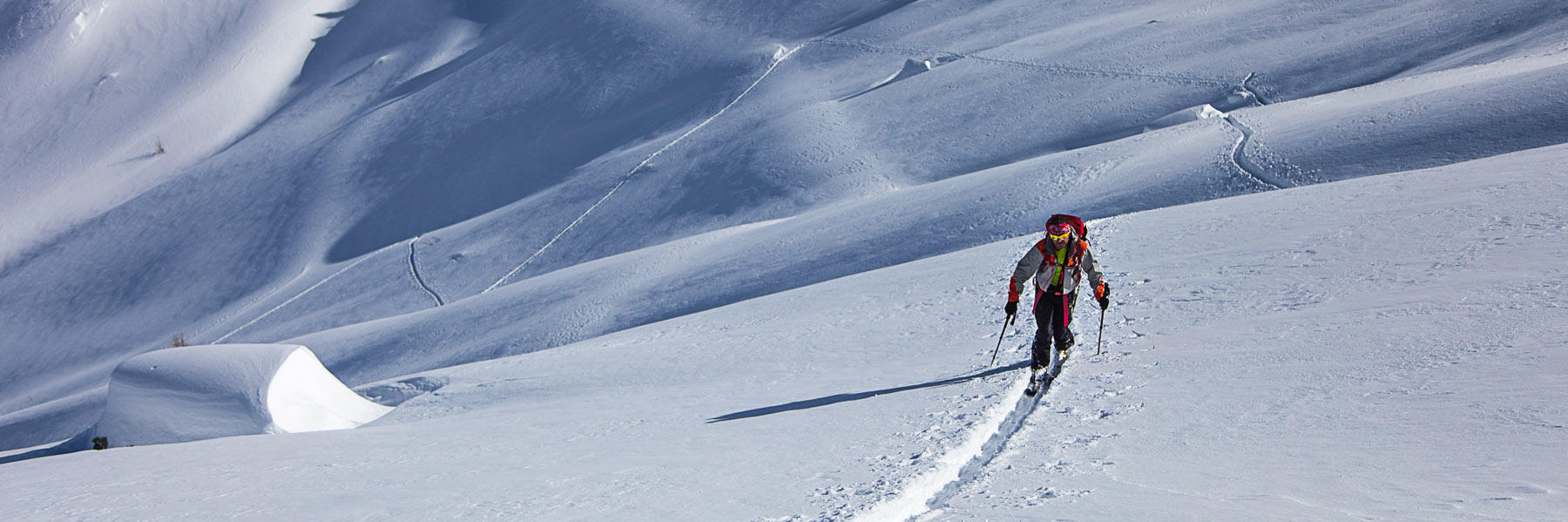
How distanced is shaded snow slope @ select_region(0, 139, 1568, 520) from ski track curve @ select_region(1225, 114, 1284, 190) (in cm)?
152

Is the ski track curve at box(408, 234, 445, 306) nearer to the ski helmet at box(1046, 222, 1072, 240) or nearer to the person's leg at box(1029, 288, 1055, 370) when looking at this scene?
the person's leg at box(1029, 288, 1055, 370)

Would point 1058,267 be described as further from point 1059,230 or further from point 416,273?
point 416,273

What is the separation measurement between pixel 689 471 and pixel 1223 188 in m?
8.66

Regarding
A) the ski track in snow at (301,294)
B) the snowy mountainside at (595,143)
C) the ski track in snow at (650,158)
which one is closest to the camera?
the snowy mountainside at (595,143)

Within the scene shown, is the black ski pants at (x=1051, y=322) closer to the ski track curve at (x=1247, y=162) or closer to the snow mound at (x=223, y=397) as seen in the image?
the ski track curve at (x=1247, y=162)

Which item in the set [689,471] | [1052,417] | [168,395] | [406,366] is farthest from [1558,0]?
[168,395]

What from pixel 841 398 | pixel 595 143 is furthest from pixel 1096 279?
pixel 595 143

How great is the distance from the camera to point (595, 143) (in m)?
24.2

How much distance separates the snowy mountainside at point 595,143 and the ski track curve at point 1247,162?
4cm

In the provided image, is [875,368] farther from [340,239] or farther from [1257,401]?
[340,239]

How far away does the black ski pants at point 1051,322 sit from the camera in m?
6.62

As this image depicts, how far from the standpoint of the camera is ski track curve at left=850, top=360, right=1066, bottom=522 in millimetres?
4266

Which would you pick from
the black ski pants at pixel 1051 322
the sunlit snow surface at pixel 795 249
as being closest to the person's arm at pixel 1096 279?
the black ski pants at pixel 1051 322

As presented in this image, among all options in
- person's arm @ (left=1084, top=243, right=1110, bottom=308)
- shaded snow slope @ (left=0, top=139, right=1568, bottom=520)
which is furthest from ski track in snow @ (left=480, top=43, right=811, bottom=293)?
person's arm @ (left=1084, top=243, right=1110, bottom=308)
